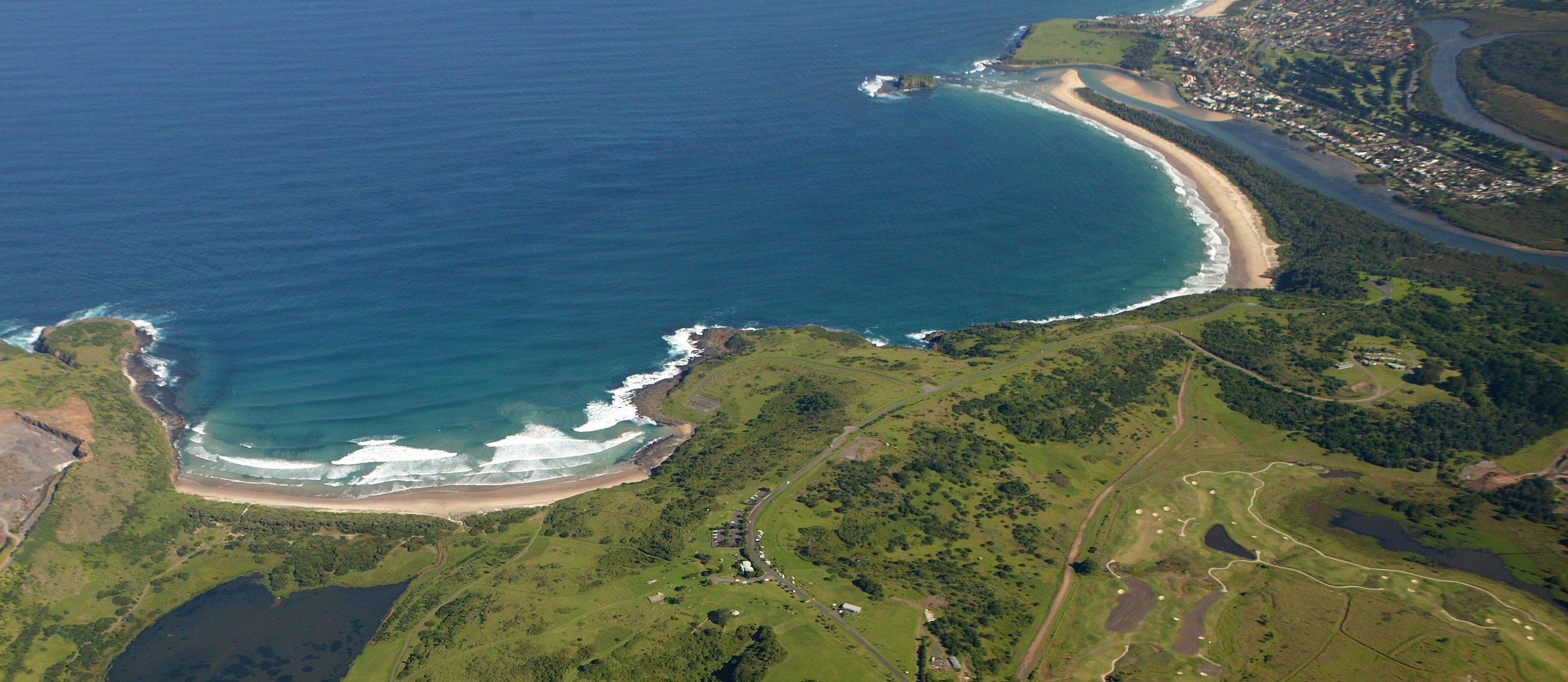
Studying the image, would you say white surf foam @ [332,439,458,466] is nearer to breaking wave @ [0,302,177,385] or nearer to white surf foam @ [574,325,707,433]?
white surf foam @ [574,325,707,433]

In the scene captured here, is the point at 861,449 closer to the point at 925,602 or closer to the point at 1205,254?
the point at 925,602

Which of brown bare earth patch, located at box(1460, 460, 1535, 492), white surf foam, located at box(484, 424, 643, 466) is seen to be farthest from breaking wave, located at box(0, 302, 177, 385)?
brown bare earth patch, located at box(1460, 460, 1535, 492)

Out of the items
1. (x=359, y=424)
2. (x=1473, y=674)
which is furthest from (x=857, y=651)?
(x=359, y=424)

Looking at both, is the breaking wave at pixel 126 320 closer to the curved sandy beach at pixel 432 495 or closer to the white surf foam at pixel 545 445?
the curved sandy beach at pixel 432 495

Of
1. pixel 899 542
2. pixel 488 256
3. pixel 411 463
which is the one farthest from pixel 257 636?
pixel 488 256

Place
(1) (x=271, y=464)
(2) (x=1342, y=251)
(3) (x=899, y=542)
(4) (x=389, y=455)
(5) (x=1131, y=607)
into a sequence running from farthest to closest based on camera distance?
(2) (x=1342, y=251), (4) (x=389, y=455), (1) (x=271, y=464), (3) (x=899, y=542), (5) (x=1131, y=607)

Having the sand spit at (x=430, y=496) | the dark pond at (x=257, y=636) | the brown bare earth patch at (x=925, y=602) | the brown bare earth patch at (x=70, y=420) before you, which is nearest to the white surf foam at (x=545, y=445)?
the sand spit at (x=430, y=496)
